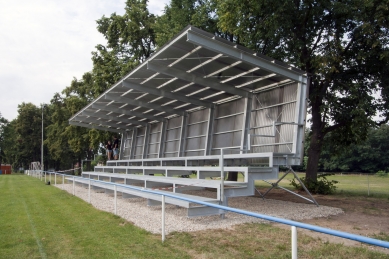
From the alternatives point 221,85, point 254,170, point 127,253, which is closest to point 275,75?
point 221,85

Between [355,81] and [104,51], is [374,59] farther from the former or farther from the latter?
[104,51]

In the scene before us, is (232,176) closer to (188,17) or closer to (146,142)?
(146,142)

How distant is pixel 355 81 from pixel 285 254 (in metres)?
12.0

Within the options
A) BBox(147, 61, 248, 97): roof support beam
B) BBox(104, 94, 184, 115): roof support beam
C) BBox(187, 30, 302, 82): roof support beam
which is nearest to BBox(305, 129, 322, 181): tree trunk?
BBox(147, 61, 248, 97): roof support beam

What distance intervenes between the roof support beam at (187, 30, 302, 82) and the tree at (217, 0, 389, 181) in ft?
9.36

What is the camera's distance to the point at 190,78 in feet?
42.3

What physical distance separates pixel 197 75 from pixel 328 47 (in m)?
6.16

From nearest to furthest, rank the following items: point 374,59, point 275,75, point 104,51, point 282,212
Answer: point 282,212
point 275,75
point 374,59
point 104,51

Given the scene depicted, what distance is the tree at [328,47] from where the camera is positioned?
1338 cm

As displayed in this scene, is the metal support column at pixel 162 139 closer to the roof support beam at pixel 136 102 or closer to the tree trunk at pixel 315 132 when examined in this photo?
the roof support beam at pixel 136 102

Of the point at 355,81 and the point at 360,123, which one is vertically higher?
the point at 355,81

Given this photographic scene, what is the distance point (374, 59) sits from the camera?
47.1ft

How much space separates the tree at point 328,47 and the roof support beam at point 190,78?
308 centimetres

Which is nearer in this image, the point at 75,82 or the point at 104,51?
the point at 104,51
